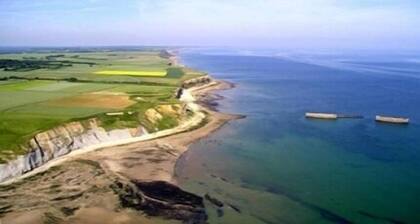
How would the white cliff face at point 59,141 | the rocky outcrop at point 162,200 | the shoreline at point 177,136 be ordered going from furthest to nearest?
the shoreline at point 177,136, the white cliff face at point 59,141, the rocky outcrop at point 162,200

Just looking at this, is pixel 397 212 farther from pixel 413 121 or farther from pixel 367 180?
pixel 413 121

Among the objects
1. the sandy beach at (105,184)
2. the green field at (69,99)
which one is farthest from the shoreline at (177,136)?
the green field at (69,99)

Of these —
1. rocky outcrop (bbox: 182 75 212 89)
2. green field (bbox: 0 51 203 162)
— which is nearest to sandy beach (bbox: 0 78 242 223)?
green field (bbox: 0 51 203 162)

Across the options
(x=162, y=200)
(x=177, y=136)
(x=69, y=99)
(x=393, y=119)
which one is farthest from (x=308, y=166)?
(x=69, y=99)

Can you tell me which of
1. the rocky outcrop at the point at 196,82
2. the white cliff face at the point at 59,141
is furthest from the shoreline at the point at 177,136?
the rocky outcrop at the point at 196,82

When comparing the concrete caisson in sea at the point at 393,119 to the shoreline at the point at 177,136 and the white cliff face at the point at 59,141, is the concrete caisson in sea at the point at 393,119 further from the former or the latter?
the white cliff face at the point at 59,141

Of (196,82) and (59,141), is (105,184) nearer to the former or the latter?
(59,141)

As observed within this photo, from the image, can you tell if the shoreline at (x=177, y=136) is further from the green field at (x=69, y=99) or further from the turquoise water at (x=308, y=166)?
the green field at (x=69, y=99)

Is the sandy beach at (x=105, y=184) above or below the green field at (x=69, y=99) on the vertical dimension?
below

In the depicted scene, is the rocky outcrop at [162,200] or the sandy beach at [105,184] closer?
the rocky outcrop at [162,200]

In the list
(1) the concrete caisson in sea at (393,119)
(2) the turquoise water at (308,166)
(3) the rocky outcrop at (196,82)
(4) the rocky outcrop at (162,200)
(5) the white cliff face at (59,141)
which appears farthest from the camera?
(3) the rocky outcrop at (196,82)
